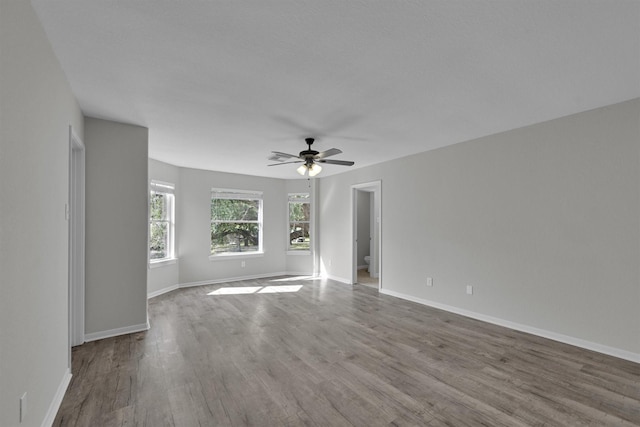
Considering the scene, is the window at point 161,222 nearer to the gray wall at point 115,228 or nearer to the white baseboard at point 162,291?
the white baseboard at point 162,291

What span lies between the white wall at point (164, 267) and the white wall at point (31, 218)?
3064 millimetres

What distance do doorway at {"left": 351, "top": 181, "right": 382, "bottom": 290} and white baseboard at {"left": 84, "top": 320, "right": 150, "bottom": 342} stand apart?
160 inches

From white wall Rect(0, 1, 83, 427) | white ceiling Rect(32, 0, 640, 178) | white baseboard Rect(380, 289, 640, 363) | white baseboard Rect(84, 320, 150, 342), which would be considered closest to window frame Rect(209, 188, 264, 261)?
white baseboard Rect(84, 320, 150, 342)

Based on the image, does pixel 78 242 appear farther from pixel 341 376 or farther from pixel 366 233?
pixel 366 233

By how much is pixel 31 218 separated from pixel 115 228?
2.03 meters

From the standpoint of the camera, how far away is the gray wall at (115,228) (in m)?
3.46

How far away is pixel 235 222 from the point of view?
7055 mm

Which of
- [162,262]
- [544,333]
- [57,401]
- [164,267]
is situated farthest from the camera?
[164,267]

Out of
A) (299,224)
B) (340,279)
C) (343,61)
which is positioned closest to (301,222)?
(299,224)

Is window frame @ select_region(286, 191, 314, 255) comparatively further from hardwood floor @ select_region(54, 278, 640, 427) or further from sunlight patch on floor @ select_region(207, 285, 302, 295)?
hardwood floor @ select_region(54, 278, 640, 427)

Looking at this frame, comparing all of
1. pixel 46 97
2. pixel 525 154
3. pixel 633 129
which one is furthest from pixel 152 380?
pixel 633 129

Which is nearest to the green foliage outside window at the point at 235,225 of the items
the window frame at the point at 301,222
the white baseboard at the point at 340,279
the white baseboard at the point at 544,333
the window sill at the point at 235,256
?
the window sill at the point at 235,256

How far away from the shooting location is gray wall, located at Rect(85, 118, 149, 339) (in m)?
3.46

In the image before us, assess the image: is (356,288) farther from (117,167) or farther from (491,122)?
(117,167)
